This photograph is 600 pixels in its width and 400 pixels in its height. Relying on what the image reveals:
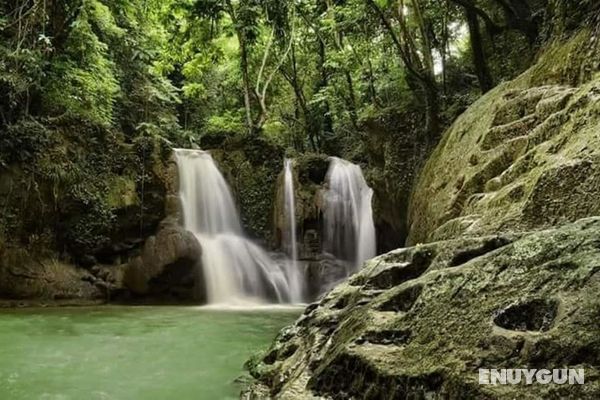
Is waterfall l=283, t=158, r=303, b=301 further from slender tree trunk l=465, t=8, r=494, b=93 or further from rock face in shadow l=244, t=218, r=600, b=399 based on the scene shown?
rock face in shadow l=244, t=218, r=600, b=399

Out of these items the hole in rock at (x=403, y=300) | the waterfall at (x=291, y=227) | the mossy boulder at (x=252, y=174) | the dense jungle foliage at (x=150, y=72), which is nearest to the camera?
the hole in rock at (x=403, y=300)

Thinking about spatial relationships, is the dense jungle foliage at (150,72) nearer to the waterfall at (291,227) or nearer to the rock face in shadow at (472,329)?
the waterfall at (291,227)

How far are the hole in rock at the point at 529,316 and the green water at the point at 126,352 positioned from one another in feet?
7.65

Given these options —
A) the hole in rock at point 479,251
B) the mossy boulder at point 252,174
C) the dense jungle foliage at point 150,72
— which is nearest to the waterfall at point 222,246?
the mossy boulder at point 252,174

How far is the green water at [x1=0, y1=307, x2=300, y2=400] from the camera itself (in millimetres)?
4109

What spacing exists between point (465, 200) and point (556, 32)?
2.84 metres

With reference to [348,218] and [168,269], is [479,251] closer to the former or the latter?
[168,269]

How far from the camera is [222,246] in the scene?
1363 cm

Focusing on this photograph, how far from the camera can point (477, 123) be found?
23.9ft

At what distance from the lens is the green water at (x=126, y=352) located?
411cm

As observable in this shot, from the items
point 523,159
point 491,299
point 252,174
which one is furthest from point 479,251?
point 252,174

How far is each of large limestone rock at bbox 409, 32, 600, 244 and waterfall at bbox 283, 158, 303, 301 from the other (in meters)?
5.60

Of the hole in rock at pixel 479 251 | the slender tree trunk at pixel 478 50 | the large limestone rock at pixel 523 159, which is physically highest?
the slender tree trunk at pixel 478 50

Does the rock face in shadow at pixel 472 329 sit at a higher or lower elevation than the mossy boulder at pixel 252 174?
lower
